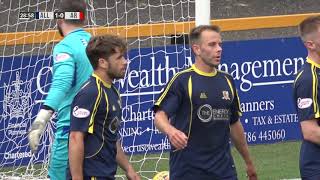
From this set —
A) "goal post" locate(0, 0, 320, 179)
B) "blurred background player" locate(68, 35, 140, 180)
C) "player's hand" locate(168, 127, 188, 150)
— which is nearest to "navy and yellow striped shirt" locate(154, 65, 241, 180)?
"player's hand" locate(168, 127, 188, 150)

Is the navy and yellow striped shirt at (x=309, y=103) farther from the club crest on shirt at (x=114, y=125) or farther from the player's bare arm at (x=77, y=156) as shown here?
the player's bare arm at (x=77, y=156)

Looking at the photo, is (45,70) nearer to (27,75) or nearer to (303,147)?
(27,75)

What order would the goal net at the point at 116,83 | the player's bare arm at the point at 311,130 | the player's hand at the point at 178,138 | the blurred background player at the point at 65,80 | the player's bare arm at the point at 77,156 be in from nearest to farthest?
the player's bare arm at the point at 77,156, the player's hand at the point at 178,138, the player's bare arm at the point at 311,130, the blurred background player at the point at 65,80, the goal net at the point at 116,83

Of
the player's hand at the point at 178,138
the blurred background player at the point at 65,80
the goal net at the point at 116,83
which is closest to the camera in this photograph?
the player's hand at the point at 178,138

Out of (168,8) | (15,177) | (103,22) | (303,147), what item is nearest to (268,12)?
(168,8)

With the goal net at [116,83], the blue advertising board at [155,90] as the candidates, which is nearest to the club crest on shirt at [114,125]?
the goal net at [116,83]

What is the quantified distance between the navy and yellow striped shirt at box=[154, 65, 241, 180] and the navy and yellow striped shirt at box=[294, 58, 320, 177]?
1.70 ft

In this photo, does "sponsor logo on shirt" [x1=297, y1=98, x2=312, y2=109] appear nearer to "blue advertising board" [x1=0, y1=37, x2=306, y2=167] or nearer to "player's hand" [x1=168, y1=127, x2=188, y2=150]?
"player's hand" [x1=168, y1=127, x2=188, y2=150]

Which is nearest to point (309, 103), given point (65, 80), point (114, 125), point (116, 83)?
point (114, 125)

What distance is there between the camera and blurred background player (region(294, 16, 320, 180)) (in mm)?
5996

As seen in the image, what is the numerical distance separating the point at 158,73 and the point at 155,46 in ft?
1.11

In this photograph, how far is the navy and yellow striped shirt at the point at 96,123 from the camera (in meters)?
5.77

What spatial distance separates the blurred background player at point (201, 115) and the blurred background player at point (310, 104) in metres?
0.52

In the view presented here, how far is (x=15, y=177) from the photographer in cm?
1028
